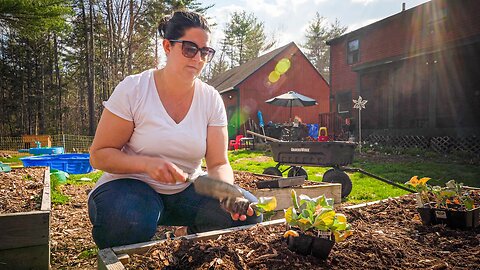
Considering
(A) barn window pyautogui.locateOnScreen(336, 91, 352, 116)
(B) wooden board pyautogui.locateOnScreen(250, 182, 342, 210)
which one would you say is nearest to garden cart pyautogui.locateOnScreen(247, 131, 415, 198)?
(B) wooden board pyautogui.locateOnScreen(250, 182, 342, 210)

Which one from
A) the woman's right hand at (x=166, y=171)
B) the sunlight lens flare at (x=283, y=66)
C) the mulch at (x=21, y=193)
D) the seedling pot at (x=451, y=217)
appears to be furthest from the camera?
the sunlight lens flare at (x=283, y=66)

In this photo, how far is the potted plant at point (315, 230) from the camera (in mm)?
1429

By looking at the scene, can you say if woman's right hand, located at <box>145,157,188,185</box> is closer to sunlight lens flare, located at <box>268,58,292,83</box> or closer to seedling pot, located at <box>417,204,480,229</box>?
seedling pot, located at <box>417,204,480,229</box>

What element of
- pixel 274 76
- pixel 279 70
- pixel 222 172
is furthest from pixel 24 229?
pixel 279 70

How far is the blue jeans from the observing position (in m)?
1.79

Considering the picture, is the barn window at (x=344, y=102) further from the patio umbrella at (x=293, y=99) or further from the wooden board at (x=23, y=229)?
the wooden board at (x=23, y=229)

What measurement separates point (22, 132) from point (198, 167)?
27003mm

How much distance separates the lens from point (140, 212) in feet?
6.05

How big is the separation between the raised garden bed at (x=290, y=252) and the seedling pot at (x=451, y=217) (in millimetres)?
60

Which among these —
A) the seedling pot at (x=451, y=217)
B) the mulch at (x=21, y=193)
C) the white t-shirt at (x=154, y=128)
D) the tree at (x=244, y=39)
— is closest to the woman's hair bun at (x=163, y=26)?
the white t-shirt at (x=154, y=128)

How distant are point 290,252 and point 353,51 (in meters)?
17.6

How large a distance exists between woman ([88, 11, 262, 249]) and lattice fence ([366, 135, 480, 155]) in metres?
10.5

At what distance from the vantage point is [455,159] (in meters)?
9.26

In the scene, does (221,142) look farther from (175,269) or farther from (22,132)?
(22,132)
